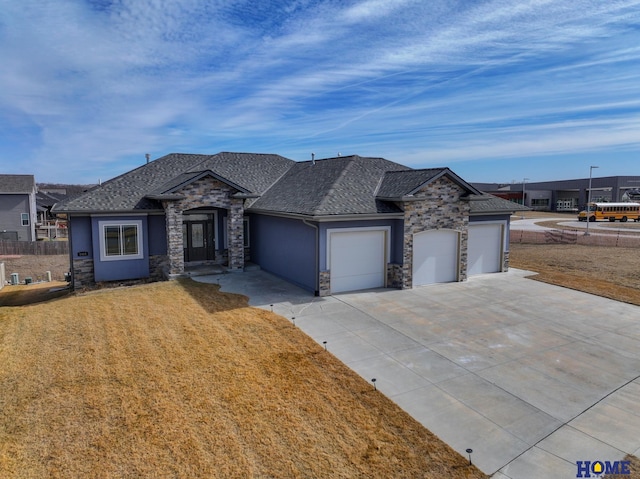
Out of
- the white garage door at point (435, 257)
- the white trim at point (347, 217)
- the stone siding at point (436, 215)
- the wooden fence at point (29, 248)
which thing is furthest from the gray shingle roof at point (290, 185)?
the wooden fence at point (29, 248)

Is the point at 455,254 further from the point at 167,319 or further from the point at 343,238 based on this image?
the point at 167,319

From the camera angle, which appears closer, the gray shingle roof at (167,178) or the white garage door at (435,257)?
the white garage door at (435,257)

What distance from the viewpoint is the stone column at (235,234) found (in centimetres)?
1777

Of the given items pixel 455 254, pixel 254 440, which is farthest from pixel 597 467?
pixel 455 254

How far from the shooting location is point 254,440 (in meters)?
6.25

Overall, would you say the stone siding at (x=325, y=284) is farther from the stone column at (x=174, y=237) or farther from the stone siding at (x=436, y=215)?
the stone column at (x=174, y=237)

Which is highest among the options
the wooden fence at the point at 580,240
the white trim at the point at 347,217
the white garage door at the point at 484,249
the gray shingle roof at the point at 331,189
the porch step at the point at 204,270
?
the gray shingle roof at the point at 331,189

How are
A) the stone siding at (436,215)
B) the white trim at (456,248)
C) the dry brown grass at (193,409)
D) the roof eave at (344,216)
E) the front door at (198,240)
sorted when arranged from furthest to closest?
1. the front door at (198,240)
2. the white trim at (456,248)
3. the stone siding at (436,215)
4. the roof eave at (344,216)
5. the dry brown grass at (193,409)

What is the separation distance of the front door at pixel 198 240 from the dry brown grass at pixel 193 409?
25.8ft

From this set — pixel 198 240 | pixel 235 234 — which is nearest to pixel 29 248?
pixel 198 240

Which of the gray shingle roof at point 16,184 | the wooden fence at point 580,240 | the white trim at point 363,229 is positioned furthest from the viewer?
the gray shingle roof at point 16,184

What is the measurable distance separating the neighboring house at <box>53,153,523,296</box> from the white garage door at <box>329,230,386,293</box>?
38mm

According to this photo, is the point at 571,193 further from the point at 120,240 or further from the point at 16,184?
the point at 16,184

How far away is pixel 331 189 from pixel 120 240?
8.86m
